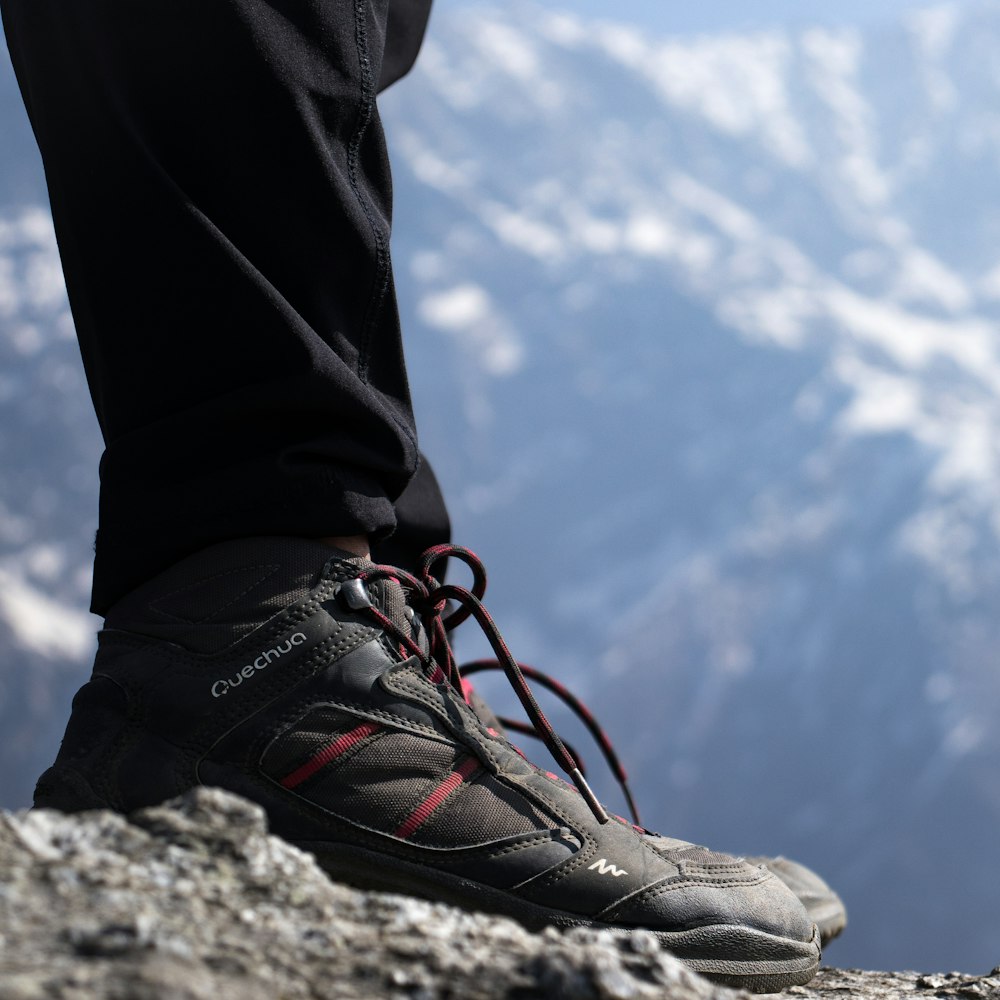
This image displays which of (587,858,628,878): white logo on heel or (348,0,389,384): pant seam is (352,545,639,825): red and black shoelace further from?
(348,0,389,384): pant seam

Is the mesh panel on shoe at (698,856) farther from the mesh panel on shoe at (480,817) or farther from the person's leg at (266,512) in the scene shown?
the mesh panel on shoe at (480,817)

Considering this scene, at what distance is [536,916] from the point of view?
1.31 m

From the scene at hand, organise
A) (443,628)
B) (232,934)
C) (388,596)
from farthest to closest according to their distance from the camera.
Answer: (443,628) → (388,596) → (232,934)

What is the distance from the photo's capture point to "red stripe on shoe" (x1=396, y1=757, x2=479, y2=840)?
1.29 metres

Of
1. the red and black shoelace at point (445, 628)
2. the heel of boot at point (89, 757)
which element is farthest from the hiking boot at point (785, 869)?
the heel of boot at point (89, 757)

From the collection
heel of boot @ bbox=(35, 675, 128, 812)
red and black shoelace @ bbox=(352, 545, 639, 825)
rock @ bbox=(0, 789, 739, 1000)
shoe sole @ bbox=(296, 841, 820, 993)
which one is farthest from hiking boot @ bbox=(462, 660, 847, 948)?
rock @ bbox=(0, 789, 739, 1000)

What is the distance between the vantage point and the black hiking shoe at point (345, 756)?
127 cm

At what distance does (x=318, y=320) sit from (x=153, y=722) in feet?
1.78

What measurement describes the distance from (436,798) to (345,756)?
0.41ft

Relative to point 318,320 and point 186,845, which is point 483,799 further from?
point 318,320

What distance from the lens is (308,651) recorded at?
51.3 inches

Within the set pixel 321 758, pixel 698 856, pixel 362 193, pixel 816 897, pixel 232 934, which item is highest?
pixel 362 193

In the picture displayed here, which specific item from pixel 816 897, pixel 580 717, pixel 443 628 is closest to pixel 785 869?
pixel 816 897

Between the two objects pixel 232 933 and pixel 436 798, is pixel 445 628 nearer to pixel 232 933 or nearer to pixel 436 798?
pixel 436 798
